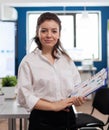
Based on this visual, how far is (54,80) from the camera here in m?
1.44

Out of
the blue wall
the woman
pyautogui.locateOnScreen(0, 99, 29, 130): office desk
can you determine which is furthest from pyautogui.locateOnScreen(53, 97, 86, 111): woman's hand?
the blue wall

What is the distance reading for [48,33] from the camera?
1.46 metres

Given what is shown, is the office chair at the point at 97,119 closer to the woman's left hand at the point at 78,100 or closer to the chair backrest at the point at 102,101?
the chair backrest at the point at 102,101

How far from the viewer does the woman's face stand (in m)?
1.46

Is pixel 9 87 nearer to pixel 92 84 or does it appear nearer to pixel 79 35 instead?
pixel 92 84

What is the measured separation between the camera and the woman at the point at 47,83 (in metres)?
1.43

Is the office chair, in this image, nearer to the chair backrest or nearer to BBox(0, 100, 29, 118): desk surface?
the chair backrest

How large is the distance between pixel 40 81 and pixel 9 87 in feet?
4.22

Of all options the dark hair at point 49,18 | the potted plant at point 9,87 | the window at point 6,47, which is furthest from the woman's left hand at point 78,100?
the window at point 6,47

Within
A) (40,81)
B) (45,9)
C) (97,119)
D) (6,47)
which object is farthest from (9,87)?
(45,9)

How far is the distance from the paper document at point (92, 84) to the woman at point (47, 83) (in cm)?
4

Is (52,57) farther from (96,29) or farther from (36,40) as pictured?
(96,29)

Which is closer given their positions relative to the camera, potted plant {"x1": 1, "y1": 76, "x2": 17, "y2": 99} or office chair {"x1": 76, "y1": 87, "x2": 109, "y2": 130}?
potted plant {"x1": 1, "y1": 76, "x2": 17, "y2": 99}

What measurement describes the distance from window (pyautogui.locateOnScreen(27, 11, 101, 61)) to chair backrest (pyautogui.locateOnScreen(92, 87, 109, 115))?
446 cm
